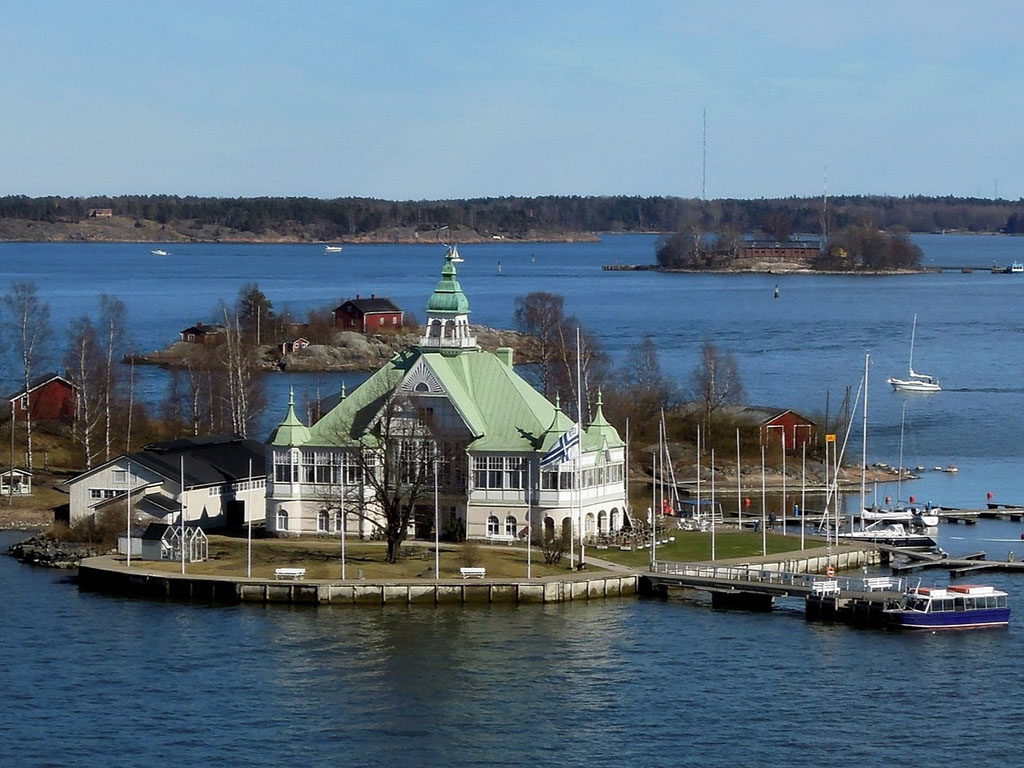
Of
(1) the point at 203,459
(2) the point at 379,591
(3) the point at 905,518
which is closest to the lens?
(2) the point at 379,591

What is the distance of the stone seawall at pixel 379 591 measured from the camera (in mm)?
62406

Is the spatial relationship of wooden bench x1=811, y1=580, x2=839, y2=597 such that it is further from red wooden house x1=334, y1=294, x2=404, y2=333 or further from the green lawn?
red wooden house x1=334, y1=294, x2=404, y2=333

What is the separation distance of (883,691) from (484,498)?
20142mm

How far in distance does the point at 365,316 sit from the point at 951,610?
322ft

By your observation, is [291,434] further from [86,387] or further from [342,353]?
[342,353]

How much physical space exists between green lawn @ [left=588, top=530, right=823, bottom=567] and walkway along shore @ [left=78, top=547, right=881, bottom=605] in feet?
6.59

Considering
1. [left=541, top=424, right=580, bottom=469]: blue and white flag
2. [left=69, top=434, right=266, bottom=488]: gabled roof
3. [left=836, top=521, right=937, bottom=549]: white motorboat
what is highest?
[left=541, top=424, right=580, bottom=469]: blue and white flag

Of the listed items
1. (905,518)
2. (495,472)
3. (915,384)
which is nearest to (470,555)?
(495,472)

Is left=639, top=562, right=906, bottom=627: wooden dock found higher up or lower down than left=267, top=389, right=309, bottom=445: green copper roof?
lower down

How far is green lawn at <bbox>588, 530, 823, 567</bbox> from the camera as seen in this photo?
68.1 m

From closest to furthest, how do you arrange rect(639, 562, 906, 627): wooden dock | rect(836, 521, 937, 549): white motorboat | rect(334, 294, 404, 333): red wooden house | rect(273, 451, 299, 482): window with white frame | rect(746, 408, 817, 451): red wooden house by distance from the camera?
rect(639, 562, 906, 627): wooden dock < rect(273, 451, 299, 482): window with white frame < rect(836, 521, 937, 549): white motorboat < rect(746, 408, 817, 451): red wooden house < rect(334, 294, 404, 333): red wooden house

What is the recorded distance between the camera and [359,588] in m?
62.5

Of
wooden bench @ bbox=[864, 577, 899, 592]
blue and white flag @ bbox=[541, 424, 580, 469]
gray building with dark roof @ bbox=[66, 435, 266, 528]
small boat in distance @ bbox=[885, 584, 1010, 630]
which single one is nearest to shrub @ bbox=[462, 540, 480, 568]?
blue and white flag @ bbox=[541, 424, 580, 469]

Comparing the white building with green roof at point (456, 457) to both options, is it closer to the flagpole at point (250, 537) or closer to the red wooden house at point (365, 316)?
the flagpole at point (250, 537)
